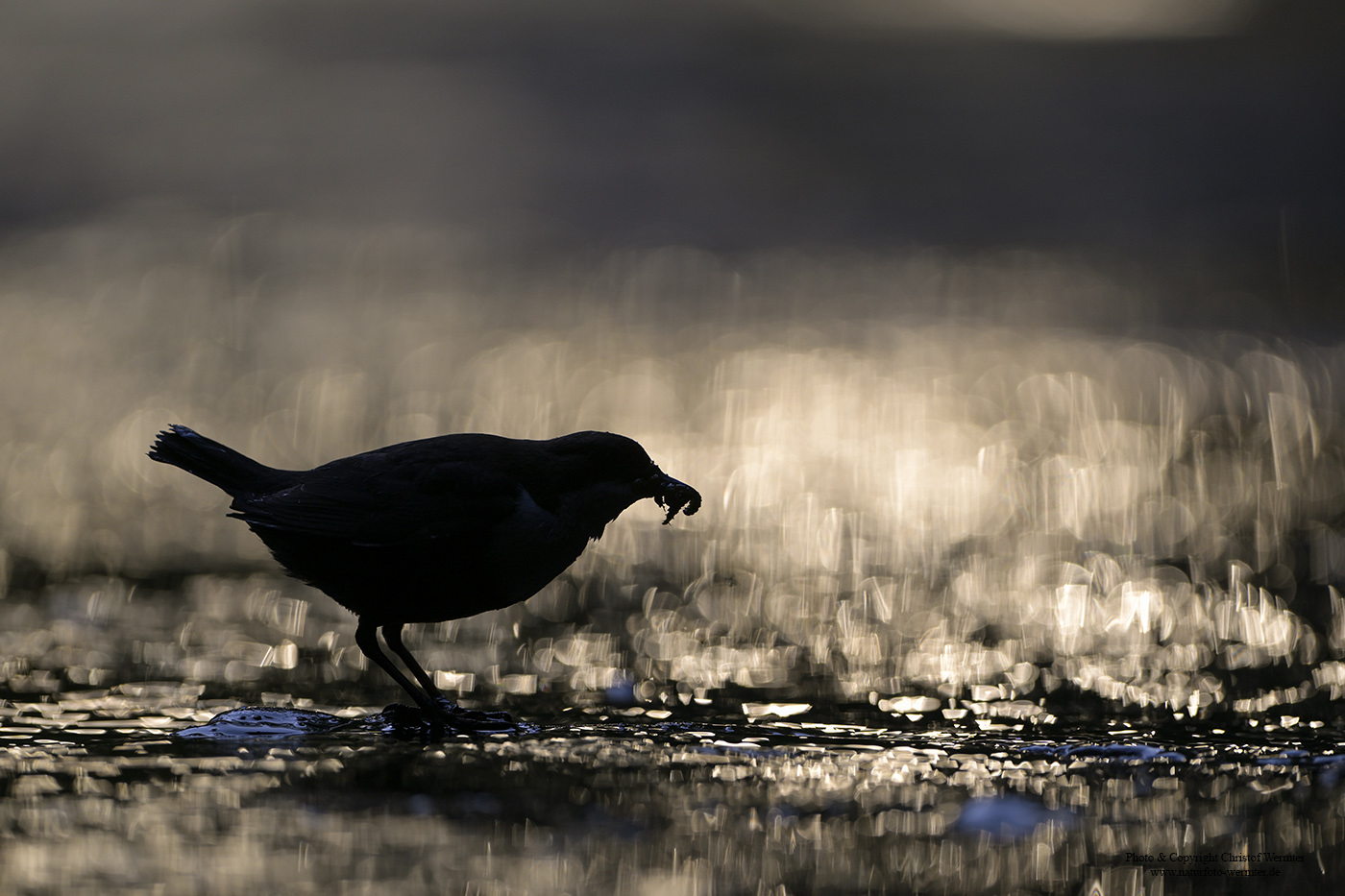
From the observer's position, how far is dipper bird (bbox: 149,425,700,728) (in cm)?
394

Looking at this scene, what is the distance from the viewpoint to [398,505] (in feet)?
13.1

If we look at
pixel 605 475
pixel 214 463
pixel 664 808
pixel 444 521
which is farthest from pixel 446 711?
pixel 214 463

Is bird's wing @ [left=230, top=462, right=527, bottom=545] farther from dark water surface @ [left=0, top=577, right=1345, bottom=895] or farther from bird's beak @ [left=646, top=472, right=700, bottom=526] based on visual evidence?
dark water surface @ [left=0, top=577, right=1345, bottom=895]

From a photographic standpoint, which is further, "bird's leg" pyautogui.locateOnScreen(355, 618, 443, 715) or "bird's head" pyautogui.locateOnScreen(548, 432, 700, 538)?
"bird's head" pyautogui.locateOnScreen(548, 432, 700, 538)

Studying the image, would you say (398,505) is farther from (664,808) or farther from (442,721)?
(664,808)

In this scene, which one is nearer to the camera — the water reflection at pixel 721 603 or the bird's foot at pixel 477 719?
the water reflection at pixel 721 603

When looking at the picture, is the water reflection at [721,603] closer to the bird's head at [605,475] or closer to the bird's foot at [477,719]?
the bird's foot at [477,719]

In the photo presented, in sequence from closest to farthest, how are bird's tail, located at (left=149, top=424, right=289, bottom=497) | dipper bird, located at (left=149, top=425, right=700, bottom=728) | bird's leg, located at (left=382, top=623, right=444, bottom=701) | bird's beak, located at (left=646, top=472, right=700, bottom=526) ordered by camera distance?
dipper bird, located at (left=149, top=425, right=700, bottom=728), bird's leg, located at (left=382, top=623, right=444, bottom=701), bird's beak, located at (left=646, top=472, right=700, bottom=526), bird's tail, located at (left=149, top=424, right=289, bottom=497)

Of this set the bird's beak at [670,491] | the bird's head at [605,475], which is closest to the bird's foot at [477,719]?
the bird's head at [605,475]

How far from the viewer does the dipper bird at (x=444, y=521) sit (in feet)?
12.9

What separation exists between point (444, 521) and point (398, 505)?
149 mm

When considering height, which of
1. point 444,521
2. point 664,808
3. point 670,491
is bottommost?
point 664,808

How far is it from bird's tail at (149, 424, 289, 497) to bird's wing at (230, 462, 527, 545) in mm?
221

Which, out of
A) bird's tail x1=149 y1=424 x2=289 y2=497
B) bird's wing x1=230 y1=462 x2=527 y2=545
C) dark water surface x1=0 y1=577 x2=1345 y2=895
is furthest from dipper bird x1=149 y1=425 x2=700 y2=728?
dark water surface x1=0 y1=577 x2=1345 y2=895
